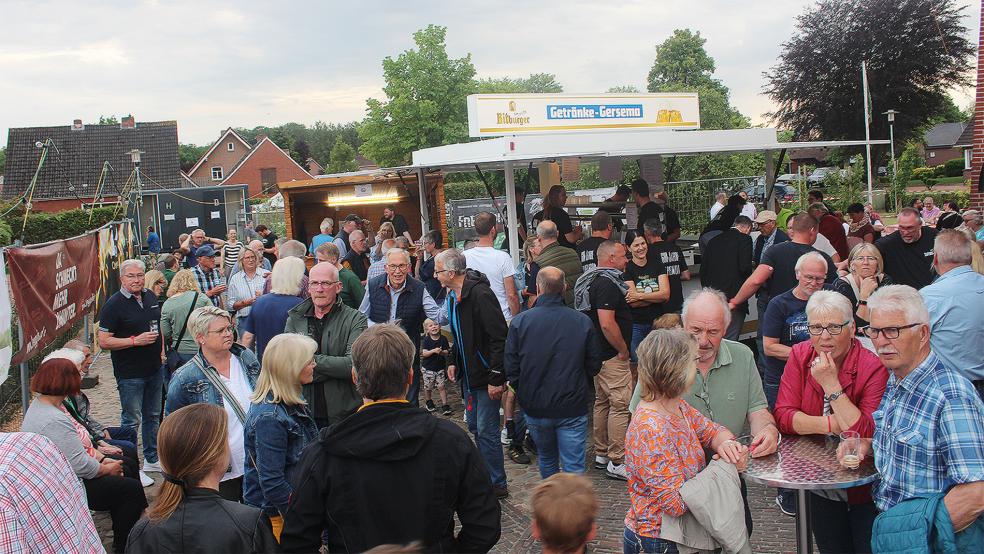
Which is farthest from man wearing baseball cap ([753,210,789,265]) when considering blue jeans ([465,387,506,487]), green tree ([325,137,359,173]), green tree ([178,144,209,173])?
green tree ([178,144,209,173])

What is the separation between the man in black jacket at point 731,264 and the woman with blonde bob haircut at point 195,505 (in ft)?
19.3

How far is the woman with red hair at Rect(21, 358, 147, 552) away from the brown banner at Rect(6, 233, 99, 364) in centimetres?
83

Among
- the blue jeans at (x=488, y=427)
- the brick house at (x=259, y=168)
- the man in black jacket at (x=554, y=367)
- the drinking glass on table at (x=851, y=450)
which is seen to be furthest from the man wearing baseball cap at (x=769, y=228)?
the brick house at (x=259, y=168)

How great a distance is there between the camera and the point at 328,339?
15.6 feet

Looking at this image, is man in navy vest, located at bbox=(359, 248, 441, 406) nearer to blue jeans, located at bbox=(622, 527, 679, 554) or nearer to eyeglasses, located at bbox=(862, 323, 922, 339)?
blue jeans, located at bbox=(622, 527, 679, 554)

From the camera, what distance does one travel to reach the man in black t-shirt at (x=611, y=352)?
586cm

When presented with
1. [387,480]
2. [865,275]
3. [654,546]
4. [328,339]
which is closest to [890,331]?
[654,546]

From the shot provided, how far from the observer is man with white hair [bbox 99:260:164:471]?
6.29 metres

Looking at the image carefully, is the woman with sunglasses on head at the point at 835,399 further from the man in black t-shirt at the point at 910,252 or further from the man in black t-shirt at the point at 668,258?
the man in black t-shirt at the point at 910,252

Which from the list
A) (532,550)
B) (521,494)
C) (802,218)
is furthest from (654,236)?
(532,550)

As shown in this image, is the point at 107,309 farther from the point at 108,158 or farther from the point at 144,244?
the point at 108,158

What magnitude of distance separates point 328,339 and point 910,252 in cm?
539

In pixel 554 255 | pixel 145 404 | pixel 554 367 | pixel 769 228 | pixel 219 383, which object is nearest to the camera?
pixel 219 383

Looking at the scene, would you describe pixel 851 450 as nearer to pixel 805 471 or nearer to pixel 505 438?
pixel 805 471
